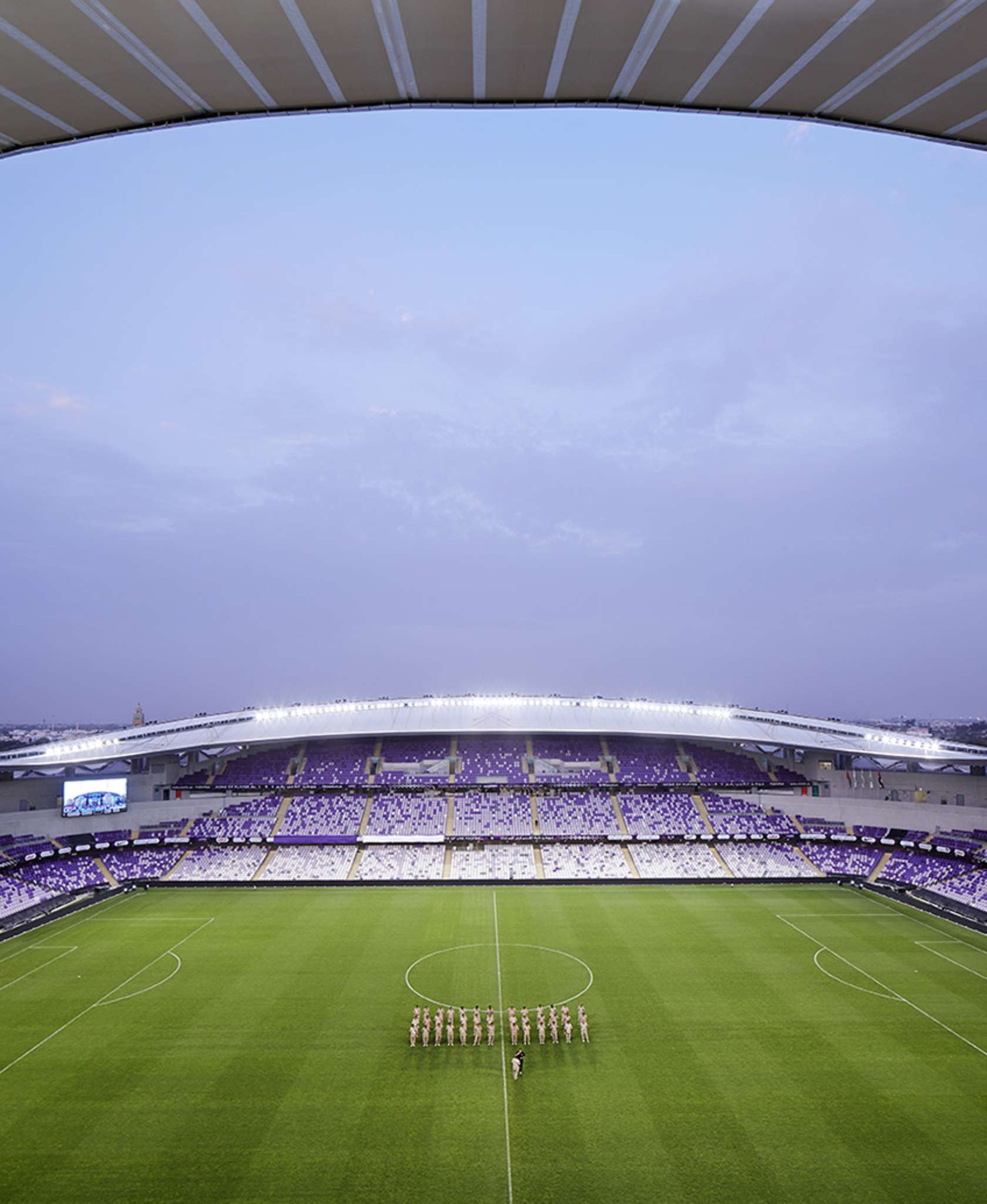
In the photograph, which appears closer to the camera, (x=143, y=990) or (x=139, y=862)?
(x=143, y=990)

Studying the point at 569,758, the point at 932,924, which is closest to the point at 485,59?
the point at 932,924

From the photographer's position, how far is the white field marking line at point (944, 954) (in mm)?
27864

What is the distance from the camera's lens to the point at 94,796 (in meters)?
45.6

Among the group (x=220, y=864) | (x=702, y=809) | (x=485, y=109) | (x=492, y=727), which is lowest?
(x=220, y=864)

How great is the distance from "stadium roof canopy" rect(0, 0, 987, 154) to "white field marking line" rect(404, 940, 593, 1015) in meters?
25.0

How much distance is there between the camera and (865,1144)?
644 inches

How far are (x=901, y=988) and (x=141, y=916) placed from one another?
33.4 m

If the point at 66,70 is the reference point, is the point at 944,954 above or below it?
below

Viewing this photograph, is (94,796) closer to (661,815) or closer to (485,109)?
(661,815)

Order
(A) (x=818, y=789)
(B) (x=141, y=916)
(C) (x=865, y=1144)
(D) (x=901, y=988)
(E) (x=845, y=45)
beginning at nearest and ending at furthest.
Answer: (E) (x=845, y=45) < (C) (x=865, y=1144) < (D) (x=901, y=988) < (B) (x=141, y=916) < (A) (x=818, y=789)

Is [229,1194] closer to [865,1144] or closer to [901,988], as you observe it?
[865,1144]

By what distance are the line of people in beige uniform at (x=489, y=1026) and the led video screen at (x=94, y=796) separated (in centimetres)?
3175

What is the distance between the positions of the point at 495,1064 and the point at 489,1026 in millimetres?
1302

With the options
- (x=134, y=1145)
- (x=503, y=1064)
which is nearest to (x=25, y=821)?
(x=134, y=1145)
